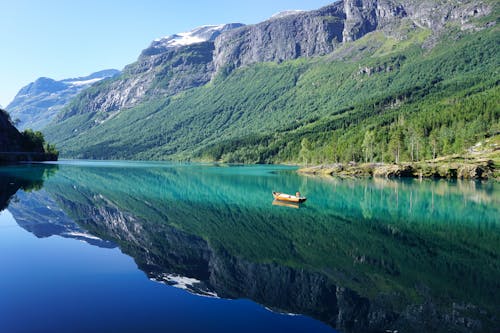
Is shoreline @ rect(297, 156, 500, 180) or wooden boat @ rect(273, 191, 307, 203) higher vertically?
shoreline @ rect(297, 156, 500, 180)

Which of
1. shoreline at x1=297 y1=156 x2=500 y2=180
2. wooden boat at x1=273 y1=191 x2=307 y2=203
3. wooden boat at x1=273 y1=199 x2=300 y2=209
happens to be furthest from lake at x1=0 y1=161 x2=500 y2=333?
shoreline at x1=297 y1=156 x2=500 y2=180

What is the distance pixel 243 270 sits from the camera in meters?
23.2

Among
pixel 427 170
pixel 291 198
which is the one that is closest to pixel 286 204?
pixel 291 198

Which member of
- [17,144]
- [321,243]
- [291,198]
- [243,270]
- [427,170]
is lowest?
[243,270]

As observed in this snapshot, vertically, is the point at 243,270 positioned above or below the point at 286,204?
below

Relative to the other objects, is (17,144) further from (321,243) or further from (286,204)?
(321,243)

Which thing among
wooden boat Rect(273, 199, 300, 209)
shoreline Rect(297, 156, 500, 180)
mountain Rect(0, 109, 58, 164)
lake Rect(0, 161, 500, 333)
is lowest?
lake Rect(0, 161, 500, 333)

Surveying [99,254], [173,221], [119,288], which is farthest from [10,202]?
[119,288]

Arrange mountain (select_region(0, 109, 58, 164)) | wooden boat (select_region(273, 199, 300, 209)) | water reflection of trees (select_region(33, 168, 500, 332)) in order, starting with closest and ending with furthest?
water reflection of trees (select_region(33, 168, 500, 332))
wooden boat (select_region(273, 199, 300, 209))
mountain (select_region(0, 109, 58, 164))

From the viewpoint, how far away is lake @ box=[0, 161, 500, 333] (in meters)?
16.2

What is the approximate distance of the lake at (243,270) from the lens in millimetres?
16156

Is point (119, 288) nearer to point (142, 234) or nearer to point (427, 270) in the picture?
point (142, 234)

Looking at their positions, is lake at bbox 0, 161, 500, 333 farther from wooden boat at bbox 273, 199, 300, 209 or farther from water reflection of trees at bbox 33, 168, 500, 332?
wooden boat at bbox 273, 199, 300, 209

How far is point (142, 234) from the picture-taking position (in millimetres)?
32125
